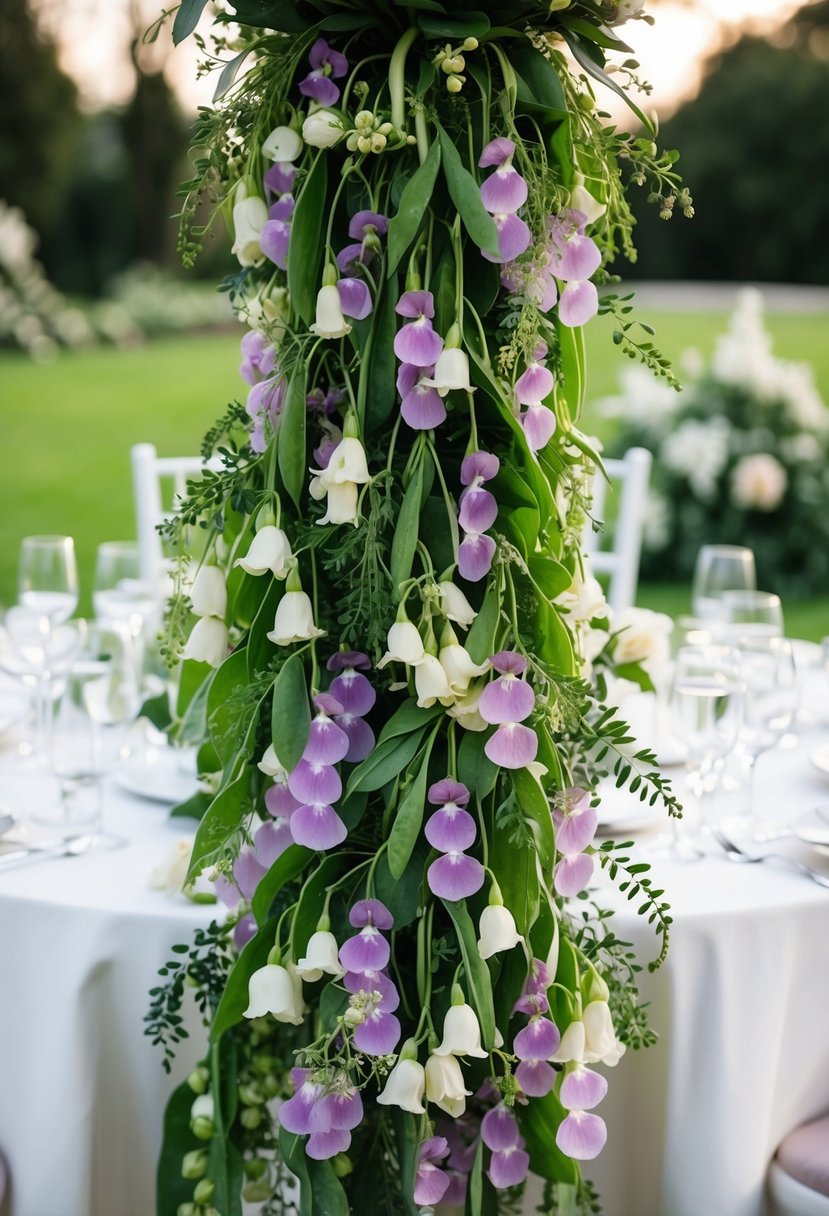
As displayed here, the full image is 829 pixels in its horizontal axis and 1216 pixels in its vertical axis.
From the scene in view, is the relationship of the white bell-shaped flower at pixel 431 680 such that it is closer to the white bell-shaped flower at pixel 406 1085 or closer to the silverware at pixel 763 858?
the white bell-shaped flower at pixel 406 1085

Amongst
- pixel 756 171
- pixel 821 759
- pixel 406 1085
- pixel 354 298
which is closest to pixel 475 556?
pixel 354 298

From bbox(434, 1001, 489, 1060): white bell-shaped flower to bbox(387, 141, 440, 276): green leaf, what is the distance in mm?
622

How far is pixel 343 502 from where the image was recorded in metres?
1.09

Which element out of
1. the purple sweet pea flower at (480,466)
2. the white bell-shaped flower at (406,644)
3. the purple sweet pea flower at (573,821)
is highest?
the purple sweet pea flower at (480,466)

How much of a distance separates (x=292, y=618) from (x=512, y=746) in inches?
8.5

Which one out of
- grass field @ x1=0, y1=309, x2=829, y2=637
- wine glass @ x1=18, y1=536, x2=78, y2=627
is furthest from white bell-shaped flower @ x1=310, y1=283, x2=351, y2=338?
grass field @ x1=0, y1=309, x2=829, y2=637

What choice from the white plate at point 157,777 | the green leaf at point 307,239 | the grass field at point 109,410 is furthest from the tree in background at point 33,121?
the green leaf at point 307,239

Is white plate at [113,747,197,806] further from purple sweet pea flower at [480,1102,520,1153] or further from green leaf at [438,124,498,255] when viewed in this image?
green leaf at [438,124,498,255]

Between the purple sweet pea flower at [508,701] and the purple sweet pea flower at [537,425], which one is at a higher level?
the purple sweet pea flower at [537,425]

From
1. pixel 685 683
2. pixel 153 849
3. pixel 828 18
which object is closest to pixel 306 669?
pixel 153 849

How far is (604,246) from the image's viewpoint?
51.3 inches

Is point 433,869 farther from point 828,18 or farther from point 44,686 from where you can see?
point 828,18

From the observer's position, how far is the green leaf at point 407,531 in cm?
107

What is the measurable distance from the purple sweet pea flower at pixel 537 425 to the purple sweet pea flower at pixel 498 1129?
60 centimetres
